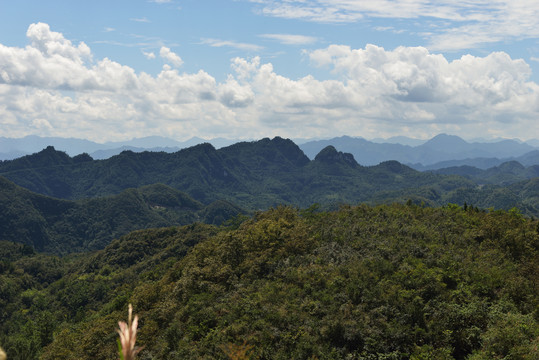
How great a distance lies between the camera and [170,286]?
1773 inches

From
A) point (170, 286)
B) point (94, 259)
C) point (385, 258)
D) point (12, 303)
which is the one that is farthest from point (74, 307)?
point (385, 258)

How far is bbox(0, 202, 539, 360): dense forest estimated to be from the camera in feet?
81.9

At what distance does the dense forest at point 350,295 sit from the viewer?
81.9ft

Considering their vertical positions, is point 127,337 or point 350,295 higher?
point 127,337

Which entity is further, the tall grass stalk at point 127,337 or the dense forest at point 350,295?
the dense forest at point 350,295

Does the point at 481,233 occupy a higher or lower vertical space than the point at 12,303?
higher

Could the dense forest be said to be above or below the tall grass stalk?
below

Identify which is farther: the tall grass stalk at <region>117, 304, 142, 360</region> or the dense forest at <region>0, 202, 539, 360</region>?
the dense forest at <region>0, 202, 539, 360</region>

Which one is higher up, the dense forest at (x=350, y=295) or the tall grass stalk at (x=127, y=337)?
the tall grass stalk at (x=127, y=337)

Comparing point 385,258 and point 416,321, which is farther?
point 385,258

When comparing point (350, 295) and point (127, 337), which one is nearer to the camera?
point (127, 337)

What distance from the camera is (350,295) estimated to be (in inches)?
1189

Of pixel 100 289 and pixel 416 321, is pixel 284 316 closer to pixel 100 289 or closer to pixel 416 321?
pixel 416 321

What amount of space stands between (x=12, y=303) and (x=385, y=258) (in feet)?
357
